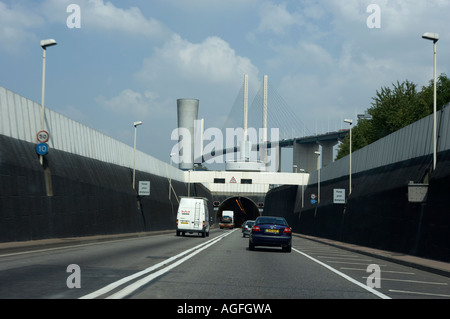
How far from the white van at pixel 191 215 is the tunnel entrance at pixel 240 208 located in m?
75.7

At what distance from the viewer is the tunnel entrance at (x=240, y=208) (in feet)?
405

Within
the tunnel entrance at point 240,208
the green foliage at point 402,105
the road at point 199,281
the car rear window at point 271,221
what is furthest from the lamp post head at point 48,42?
the tunnel entrance at point 240,208

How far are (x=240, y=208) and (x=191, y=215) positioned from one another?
101 m

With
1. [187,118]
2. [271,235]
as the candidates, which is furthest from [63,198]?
[187,118]

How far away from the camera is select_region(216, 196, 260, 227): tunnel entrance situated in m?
123

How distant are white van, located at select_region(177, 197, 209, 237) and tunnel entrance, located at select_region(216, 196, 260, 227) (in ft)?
248

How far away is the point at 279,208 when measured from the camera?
8444 cm

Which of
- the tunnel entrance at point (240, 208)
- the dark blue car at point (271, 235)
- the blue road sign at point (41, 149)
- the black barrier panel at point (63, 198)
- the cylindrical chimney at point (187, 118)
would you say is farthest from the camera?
the cylindrical chimney at point (187, 118)

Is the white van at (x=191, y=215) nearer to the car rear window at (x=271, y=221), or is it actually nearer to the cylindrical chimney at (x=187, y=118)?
the car rear window at (x=271, y=221)

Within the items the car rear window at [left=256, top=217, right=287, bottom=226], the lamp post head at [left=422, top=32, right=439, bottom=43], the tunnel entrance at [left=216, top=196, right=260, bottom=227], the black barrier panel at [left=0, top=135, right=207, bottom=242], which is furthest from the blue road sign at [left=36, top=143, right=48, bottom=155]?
the tunnel entrance at [left=216, top=196, right=260, bottom=227]

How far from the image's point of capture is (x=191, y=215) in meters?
39.0

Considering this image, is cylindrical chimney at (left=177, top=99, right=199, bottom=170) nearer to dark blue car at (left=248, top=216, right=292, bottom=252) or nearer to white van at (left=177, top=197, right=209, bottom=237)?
white van at (left=177, top=197, right=209, bottom=237)

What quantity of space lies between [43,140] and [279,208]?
61.6 meters

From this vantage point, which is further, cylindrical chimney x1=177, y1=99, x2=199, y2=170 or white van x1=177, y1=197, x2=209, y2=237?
cylindrical chimney x1=177, y1=99, x2=199, y2=170
